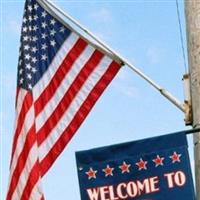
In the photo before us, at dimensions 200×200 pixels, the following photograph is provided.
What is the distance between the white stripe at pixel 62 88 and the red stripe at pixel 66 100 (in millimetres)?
59

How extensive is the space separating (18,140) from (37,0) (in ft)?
7.74

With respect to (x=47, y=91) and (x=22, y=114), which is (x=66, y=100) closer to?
(x=47, y=91)

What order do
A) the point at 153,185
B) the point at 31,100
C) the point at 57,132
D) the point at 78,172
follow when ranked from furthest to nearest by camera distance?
the point at 31,100, the point at 57,132, the point at 78,172, the point at 153,185

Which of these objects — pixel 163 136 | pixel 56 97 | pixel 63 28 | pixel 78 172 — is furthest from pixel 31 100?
pixel 163 136

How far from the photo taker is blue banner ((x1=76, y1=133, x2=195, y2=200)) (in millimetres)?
6059

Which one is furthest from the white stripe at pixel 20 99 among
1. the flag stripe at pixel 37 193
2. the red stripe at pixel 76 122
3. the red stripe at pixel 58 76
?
the flag stripe at pixel 37 193

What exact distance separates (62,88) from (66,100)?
24 centimetres

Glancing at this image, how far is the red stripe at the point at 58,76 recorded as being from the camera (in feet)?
29.2

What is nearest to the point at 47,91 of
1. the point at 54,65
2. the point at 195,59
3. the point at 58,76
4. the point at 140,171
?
the point at 58,76

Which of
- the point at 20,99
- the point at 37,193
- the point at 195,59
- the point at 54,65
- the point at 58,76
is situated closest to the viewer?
the point at 195,59

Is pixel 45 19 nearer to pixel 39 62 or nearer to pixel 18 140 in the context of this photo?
pixel 39 62

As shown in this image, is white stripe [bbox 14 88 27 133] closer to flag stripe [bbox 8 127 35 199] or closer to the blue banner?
flag stripe [bbox 8 127 35 199]

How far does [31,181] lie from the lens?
8.48 metres

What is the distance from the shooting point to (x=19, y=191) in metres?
8.72
